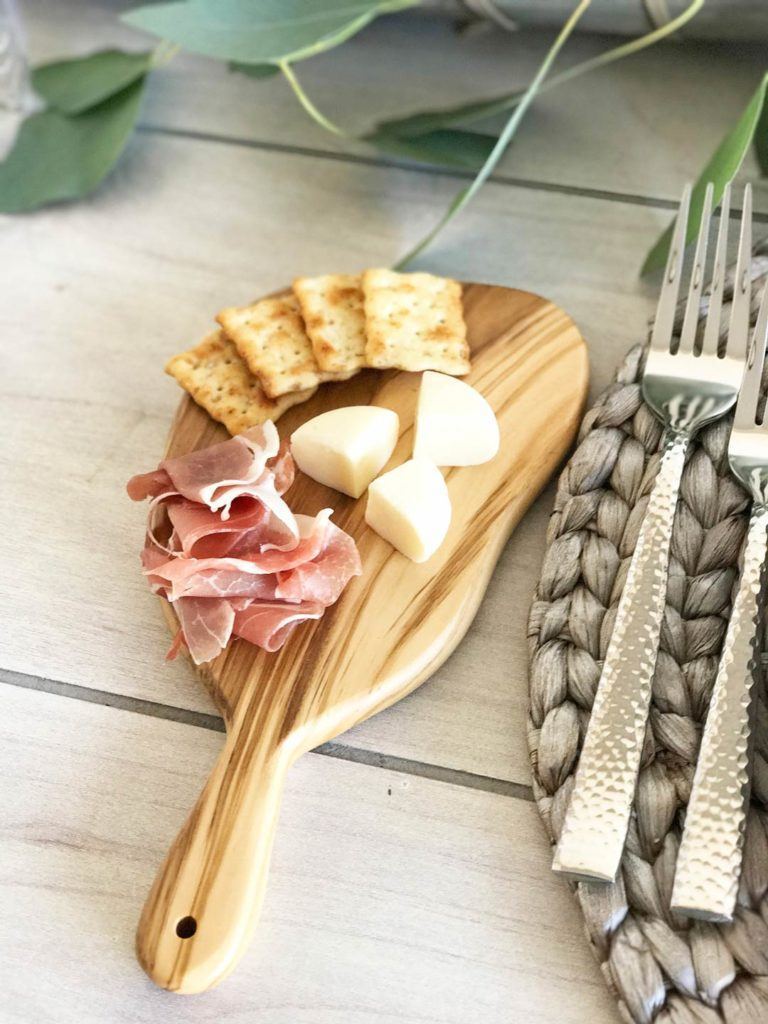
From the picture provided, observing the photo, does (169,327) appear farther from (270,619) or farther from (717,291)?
(717,291)

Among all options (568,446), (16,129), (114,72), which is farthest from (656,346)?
(16,129)

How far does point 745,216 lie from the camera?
958mm

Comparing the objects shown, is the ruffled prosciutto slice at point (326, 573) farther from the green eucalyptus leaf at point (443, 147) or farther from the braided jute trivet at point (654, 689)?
the green eucalyptus leaf at point (443, 147)

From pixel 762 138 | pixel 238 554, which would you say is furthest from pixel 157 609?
pixel 762 138

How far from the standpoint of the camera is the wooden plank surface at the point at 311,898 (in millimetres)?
703

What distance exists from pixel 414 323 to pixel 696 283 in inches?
10.3

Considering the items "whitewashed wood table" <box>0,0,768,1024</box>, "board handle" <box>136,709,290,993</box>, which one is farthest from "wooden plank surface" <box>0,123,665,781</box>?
"board handle" <box>136,709,290,993</box>

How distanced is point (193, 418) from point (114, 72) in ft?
1.88

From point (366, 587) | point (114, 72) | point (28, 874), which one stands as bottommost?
point (28, 874)

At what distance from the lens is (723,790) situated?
0.69 meters

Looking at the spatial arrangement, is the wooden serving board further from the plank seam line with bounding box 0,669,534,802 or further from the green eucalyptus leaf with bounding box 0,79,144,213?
the green eucalyptus leaf with bounding box 0,79,144,213

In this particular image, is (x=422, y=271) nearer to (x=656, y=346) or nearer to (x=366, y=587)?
(x=656, y=346)

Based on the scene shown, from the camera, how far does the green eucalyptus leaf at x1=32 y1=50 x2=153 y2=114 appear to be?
1272 millimetres

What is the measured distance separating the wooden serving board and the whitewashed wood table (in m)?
0.05
